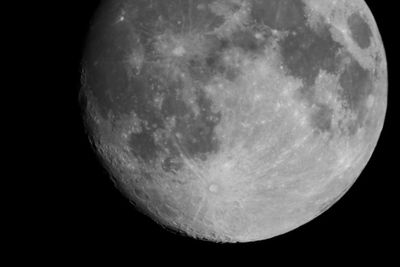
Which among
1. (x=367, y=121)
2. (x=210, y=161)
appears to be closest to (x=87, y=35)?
(x=210, y=161)

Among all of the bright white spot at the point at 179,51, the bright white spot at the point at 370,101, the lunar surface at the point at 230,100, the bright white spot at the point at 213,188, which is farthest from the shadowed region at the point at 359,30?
the bright white spot at the point at 213,188

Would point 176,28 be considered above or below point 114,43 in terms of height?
above

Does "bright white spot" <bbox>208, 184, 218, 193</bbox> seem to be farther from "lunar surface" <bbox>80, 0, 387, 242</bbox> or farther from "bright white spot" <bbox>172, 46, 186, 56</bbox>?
"bright white spot" <bbox>172, 46, 186, 56</bbox>

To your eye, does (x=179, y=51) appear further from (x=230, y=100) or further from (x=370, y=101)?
(x=370, y=101)

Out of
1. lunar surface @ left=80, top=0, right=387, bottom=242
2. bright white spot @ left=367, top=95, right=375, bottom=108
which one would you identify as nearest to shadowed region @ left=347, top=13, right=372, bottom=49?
lunar surface @ left=80, top=0, right=387, bottom=242

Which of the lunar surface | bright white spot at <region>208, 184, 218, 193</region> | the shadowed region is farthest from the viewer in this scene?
the shadowed region

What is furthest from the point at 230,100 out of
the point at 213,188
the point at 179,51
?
the point at 213,188

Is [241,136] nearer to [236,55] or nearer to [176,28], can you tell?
[236,55]
